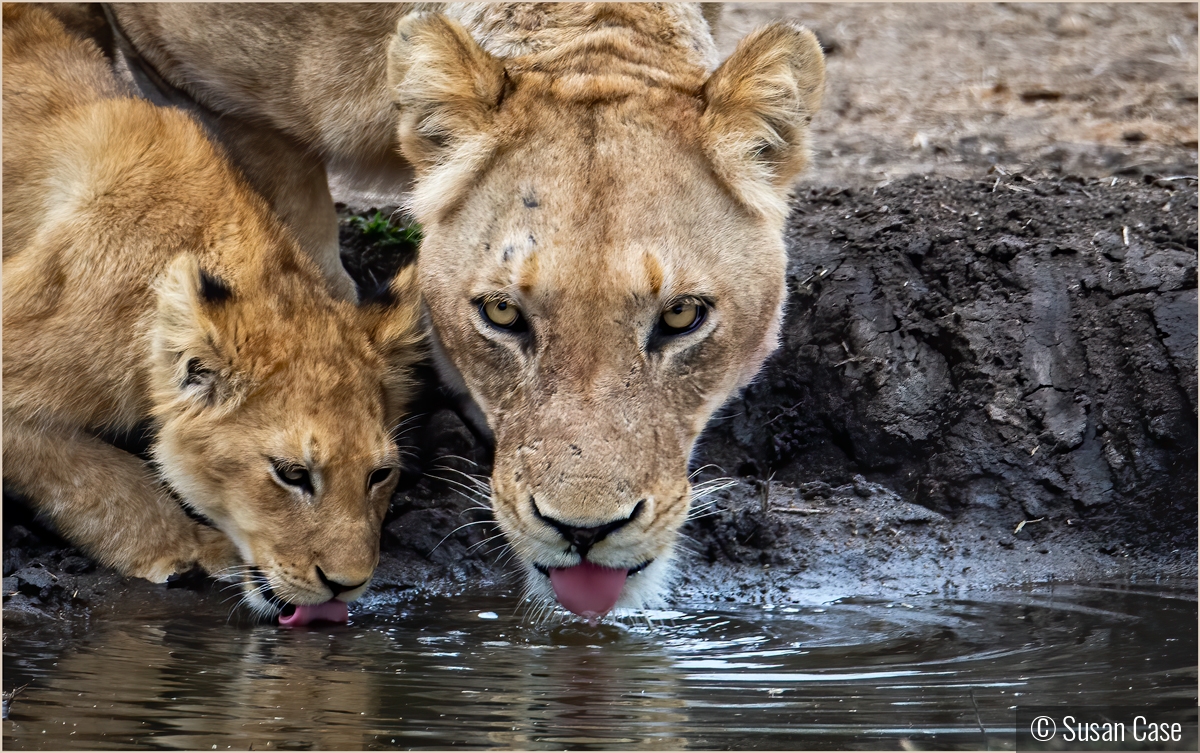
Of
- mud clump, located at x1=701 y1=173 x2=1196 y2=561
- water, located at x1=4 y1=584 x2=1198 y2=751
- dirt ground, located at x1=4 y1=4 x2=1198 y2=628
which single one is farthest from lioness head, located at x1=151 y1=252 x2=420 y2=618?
mud clump, located at x1=701 y1=173 x2=1196 y2=561

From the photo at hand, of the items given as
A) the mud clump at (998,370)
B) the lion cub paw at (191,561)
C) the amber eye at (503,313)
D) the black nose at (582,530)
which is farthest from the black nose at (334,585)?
the mud clump at (998,370)

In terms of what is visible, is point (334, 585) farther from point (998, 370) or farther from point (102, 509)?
point (998, 370)

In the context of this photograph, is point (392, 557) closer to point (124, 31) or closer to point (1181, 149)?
point (124, 31)

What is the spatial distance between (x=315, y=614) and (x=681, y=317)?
191 cm

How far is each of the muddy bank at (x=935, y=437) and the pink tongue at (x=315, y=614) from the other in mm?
439

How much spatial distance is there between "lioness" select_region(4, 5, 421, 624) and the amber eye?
0.90m

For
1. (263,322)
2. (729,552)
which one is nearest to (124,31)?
(263,322)

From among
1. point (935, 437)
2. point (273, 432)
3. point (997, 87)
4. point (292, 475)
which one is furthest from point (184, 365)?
point (997, 87)

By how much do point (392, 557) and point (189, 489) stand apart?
930 mm

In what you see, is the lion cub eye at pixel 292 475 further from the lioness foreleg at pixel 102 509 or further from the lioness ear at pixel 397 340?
the lioness foreleg at pixel 102 509

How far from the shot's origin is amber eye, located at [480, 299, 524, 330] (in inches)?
194

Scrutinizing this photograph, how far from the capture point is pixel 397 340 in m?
5.95

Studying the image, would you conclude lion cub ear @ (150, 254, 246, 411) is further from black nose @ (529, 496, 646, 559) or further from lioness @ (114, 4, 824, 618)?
black nose @ (529, 496, 646, 559)

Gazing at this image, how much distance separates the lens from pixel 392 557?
6.11 m
